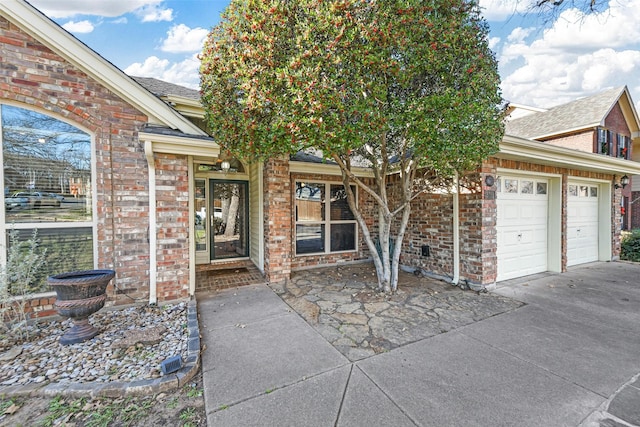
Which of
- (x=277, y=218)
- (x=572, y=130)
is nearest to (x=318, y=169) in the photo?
(x=277, y=218)

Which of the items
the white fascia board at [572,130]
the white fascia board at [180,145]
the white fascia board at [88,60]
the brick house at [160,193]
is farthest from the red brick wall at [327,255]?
the white fascia board at [572,130]

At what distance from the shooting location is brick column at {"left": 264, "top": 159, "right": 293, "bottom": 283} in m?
5.38

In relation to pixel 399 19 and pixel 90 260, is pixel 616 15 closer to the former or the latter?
pixel 399 19

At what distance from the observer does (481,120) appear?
4055 mm

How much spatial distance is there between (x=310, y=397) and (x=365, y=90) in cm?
359

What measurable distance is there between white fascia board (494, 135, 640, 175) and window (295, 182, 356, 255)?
12.3ft

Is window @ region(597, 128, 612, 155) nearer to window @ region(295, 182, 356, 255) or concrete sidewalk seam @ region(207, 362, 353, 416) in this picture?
window @ region(295, 182, 356, 255)

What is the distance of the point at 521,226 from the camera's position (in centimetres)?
614

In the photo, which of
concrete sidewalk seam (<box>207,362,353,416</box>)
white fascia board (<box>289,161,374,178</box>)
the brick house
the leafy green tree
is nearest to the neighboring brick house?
the brick house

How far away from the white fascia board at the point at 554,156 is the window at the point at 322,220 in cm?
375

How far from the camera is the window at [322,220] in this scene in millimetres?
6867

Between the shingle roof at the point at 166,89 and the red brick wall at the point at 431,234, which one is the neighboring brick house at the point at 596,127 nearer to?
the red brick wall at the point at 431,234

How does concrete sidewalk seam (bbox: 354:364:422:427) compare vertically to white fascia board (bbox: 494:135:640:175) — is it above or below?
below

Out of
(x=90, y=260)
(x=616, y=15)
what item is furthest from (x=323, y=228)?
(x=616, y=15)
